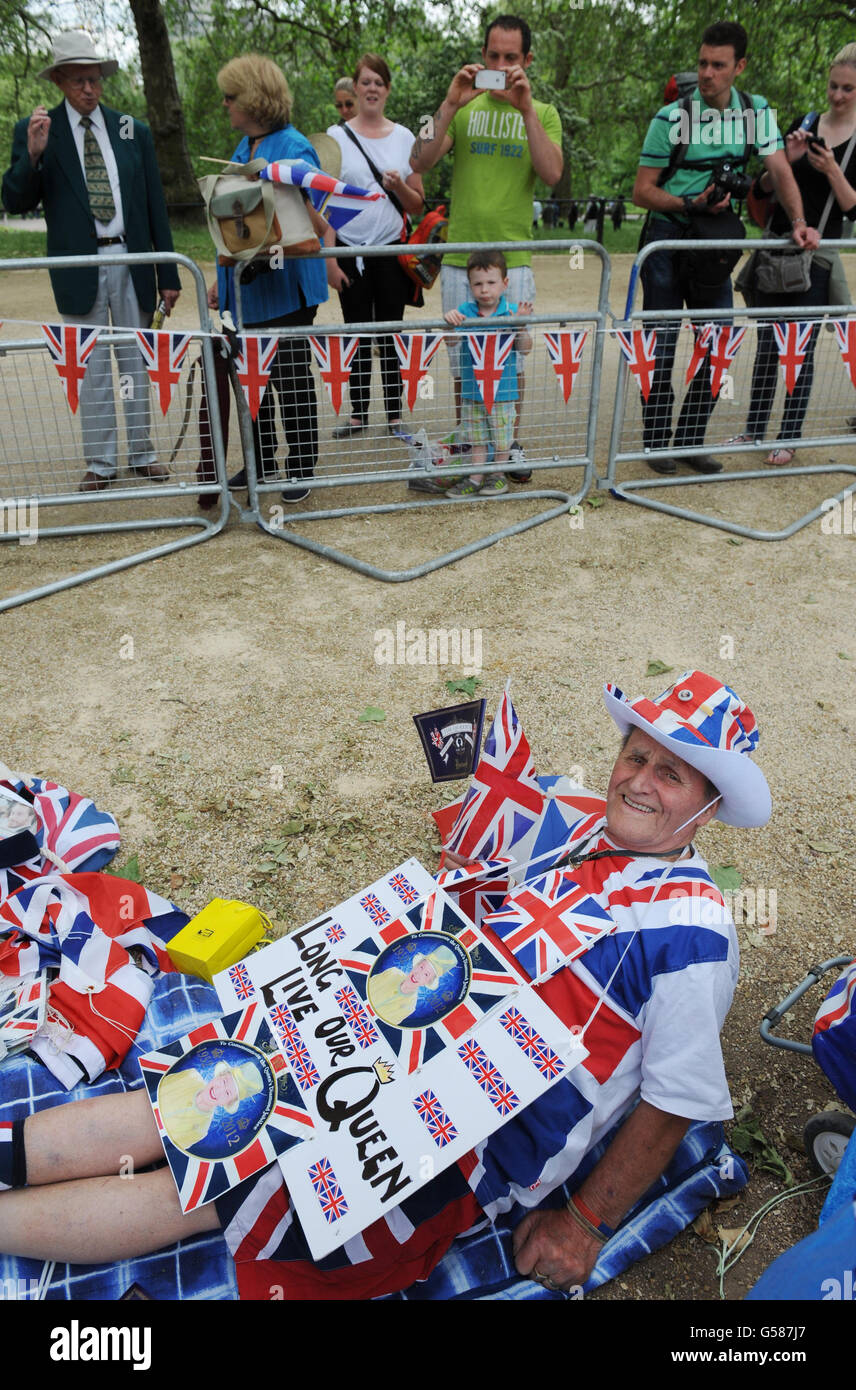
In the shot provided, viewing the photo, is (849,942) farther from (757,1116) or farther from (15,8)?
(15,8)

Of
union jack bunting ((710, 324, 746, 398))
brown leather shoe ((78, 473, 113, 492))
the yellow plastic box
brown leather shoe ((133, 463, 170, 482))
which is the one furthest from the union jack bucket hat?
brown leather shoe ((133, 463, 170, 482))

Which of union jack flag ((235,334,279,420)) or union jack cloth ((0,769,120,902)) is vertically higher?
union jack flag ((235,334,279,420))

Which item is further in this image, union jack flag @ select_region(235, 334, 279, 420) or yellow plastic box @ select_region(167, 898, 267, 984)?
union jack flag @ select_region(235, 334, 279, 420)

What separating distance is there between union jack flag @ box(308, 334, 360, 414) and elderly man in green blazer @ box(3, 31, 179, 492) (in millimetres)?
1183

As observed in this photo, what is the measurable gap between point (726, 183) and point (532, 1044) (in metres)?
6.25

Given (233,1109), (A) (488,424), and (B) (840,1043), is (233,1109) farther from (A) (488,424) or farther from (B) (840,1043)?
(A) (488,424)

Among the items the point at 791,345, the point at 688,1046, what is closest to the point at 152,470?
the point at 791,345

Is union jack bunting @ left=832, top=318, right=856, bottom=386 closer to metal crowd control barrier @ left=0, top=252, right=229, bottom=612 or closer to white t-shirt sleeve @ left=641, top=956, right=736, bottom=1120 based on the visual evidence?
metal crowd control barrier @ left=0, top=252, right=229, bottom=612

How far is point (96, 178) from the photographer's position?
19.4 feet

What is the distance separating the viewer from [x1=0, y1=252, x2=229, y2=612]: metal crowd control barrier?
5207 mm

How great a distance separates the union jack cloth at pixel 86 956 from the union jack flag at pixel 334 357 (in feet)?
11.7

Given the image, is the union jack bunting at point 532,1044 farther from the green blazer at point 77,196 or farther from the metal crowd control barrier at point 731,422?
the green blazer at point 77,196

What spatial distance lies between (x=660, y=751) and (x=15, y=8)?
24457mm

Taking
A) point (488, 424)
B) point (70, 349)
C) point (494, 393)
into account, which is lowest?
point (488, 424)
